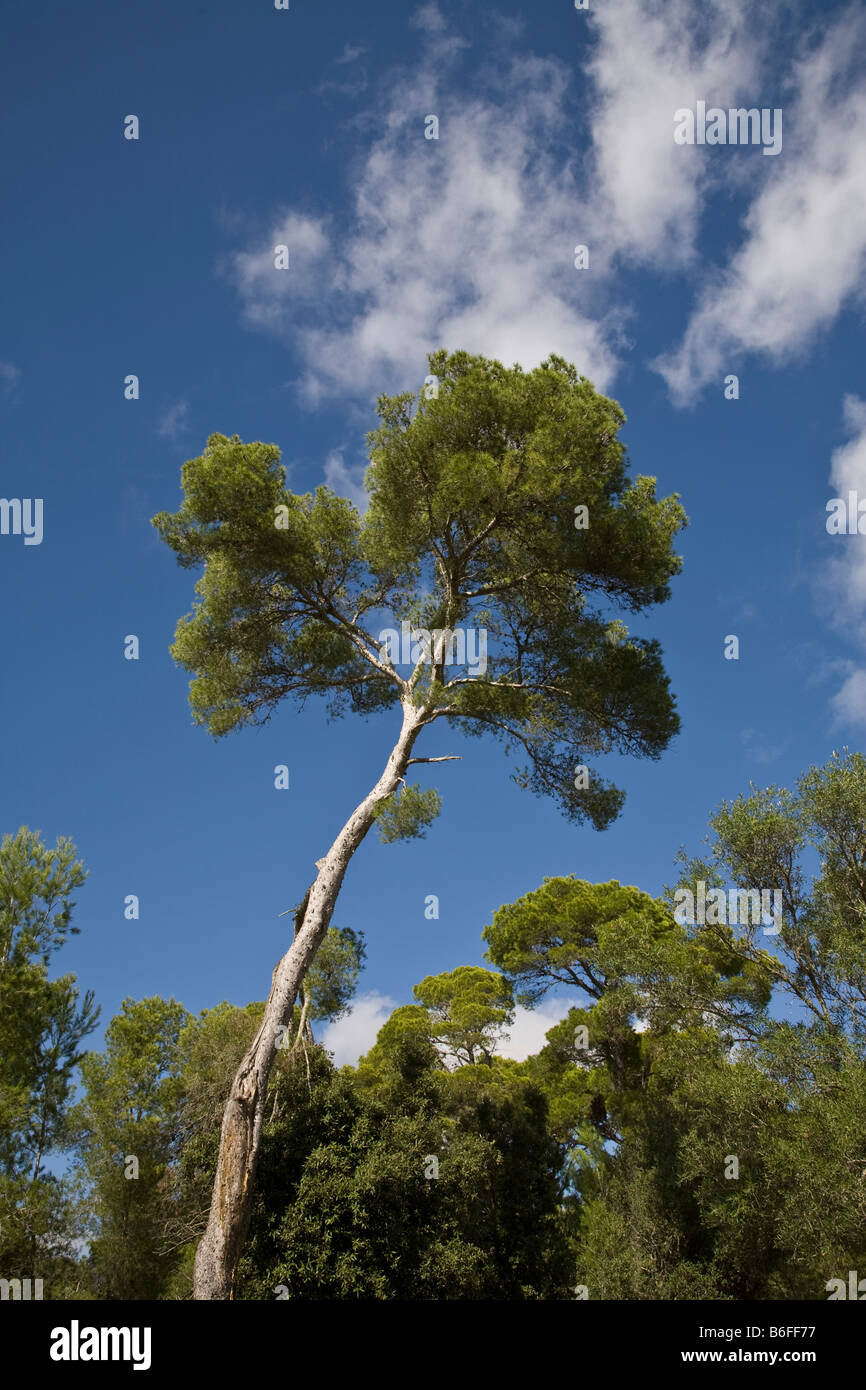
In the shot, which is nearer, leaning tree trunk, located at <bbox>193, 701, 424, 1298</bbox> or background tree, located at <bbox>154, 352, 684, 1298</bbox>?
leaning tree trunk, located at <bbox>193, 701, 424, 1298</bbox>

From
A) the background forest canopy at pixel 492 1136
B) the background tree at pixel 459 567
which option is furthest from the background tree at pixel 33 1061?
the background tree at pixel 459 567

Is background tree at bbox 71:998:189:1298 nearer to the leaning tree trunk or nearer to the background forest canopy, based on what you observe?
the background forest canopy

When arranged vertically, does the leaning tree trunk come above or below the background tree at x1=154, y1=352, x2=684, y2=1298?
below

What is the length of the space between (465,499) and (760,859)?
9.22 meters

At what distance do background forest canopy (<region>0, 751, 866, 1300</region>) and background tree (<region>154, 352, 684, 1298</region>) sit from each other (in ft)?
13.2

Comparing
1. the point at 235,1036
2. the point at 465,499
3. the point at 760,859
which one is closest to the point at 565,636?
the point at 465,499

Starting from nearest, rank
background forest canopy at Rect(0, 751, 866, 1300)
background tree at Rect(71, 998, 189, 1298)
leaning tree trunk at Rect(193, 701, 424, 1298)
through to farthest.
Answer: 1. leaning tree trunk at Rect(193, 701, 424, 1298)
2. background forest canopy at Rect(0, 751, 866, 1300)
3. background tree at Rect(71, 998, 189, 1298)

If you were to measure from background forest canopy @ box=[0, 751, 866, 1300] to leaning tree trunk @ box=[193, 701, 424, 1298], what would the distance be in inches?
83.0

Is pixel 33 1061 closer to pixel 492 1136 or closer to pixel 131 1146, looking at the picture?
pixel 131 1146

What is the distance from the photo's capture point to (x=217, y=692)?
15438mm

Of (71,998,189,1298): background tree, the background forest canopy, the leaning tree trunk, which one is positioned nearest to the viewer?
the leaning tree trunk

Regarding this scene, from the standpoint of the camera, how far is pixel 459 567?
49.3 feet

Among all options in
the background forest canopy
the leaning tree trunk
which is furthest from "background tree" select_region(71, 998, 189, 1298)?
the leaning tree trunk

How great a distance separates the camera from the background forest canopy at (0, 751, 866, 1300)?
12453mm
